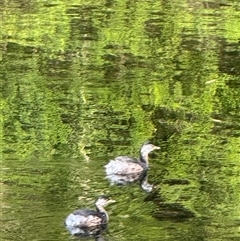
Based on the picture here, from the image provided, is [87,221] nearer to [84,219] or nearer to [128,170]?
[84,219]

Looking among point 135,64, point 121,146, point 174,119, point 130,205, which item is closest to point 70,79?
point 135,64

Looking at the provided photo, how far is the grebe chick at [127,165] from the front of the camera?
31.4ft

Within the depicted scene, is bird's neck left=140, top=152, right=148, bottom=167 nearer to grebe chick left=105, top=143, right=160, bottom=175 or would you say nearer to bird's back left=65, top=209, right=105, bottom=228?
grebe chick left=105, top=143, right=160, bottom=175

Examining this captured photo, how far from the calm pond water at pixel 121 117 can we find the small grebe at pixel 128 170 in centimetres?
10

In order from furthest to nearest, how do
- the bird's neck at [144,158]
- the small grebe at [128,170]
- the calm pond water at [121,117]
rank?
the bird's neck at [144,158], the small grebe at [128,170], the calm pond water at [121,117]

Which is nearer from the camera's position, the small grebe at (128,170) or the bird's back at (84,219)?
the bird's back at (84,219)

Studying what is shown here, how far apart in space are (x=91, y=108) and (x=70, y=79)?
71.0 inches

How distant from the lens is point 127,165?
32.2 feet

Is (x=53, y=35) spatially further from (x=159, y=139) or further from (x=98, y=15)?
(x=159, y=139)

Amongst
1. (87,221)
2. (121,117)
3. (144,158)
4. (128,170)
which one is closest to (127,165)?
(128,170)

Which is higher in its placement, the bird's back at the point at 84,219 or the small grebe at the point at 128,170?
the bird's back at the point at 84,219

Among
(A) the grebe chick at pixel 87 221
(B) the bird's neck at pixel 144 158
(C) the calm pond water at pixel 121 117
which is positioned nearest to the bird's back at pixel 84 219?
(A) the grebe chick at pixel 87 221

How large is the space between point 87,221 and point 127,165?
1.64 m

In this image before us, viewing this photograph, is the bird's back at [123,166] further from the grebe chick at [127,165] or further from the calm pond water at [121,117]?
the calm pond water at [121,117]
